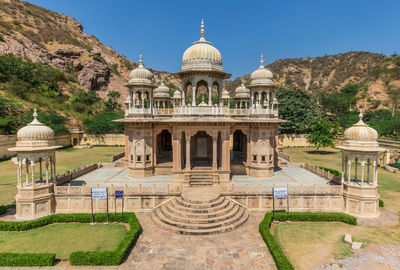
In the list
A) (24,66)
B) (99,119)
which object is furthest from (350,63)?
(24,66)

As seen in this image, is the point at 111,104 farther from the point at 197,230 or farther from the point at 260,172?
the point at 197,230

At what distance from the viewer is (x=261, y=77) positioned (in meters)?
23.0

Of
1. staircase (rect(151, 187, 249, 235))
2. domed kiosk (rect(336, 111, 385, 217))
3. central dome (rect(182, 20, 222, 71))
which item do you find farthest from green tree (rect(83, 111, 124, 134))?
domed kiosk (rect(336, 111, 385, 217))

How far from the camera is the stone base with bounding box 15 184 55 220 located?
1563cm

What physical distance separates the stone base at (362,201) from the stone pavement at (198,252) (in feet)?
26.8

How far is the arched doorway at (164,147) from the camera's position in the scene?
2706cm

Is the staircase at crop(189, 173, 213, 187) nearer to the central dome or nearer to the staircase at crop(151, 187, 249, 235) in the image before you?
the staircase at crop(151, 187, 249, 235)

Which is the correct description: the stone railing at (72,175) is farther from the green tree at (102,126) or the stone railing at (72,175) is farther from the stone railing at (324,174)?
the green tree at (102,126)

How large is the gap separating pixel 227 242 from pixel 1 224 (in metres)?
14.7

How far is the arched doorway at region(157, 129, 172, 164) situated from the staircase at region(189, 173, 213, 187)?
20.2 feet

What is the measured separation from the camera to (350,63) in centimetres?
11381

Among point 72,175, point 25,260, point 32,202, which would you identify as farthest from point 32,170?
point 72,175

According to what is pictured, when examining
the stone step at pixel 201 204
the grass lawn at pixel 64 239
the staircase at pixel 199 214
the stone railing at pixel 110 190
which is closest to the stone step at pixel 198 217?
the staircase at pixel 199 214

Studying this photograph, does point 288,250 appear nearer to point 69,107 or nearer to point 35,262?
point 35,262
